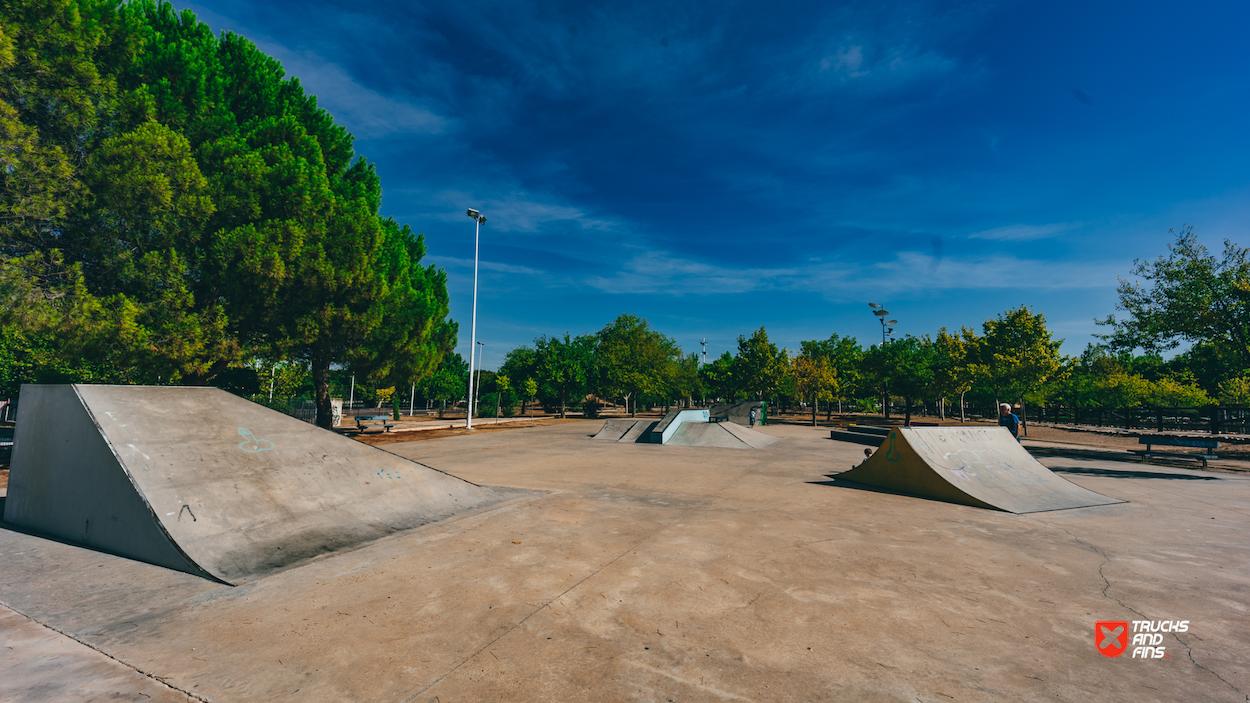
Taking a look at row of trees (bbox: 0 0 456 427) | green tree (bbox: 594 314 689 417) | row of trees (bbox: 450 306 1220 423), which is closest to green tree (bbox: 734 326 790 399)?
row of trees (bbox: 450 306 1220 423)

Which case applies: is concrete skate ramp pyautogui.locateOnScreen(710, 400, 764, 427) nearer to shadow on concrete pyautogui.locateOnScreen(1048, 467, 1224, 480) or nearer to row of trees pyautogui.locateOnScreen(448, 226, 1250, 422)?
row of trees pyautogui.locateOnScreen(448, 226, 1250, 422)

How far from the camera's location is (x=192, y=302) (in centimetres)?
1369

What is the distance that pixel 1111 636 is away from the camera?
3225 mm

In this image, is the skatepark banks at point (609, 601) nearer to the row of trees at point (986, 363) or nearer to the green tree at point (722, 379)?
the row of trees at point (986, 363)

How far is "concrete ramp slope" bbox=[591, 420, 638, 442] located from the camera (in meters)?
21.2

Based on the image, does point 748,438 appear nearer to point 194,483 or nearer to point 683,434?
point 683,434

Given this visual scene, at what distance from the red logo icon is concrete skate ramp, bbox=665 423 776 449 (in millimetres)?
13808

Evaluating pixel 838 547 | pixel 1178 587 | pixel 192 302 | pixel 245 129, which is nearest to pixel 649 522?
pixel 838 547

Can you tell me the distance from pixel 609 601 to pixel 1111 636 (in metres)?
3.49

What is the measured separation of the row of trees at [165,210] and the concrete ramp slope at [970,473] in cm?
1754

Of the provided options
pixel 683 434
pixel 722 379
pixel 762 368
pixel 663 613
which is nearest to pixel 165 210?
pixel 663 613

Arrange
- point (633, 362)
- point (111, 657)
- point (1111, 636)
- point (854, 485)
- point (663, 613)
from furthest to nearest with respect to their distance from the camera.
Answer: point (633, 362) < point (854, 485) < point (663, 613) < point (1111, 636) < point (111, 657)

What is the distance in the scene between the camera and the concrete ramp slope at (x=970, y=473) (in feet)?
25.0

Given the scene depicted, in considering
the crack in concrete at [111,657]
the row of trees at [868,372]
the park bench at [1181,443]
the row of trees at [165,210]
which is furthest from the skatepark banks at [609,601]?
the row of trees at [868,372]
